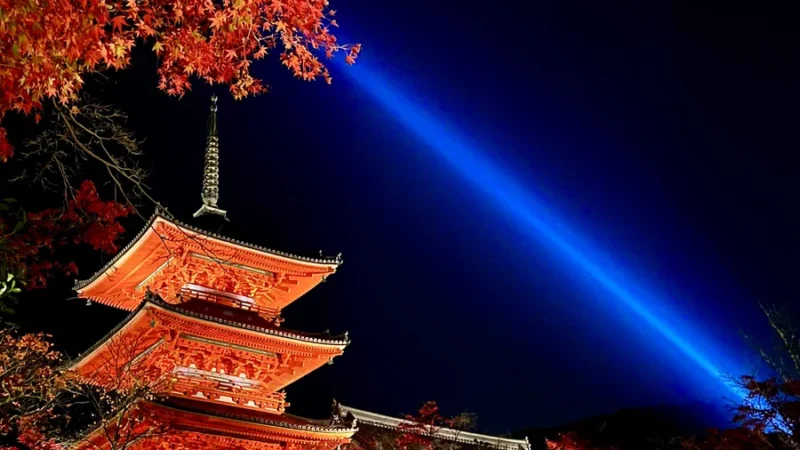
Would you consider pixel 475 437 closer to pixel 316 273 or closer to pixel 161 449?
pixel 316 273

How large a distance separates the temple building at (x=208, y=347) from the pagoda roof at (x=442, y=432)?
474cm

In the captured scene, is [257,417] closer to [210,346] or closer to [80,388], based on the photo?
[210,346]

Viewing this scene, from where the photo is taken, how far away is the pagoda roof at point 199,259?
16.7m

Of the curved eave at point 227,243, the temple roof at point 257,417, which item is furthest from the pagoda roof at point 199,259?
the temple roof at point 257,417

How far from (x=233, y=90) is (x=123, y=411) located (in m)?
9.47

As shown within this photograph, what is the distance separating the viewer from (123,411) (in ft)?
45.7

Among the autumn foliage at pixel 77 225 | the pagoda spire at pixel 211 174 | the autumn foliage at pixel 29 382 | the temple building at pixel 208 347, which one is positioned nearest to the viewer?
the autumn foliage at pixel 77 225

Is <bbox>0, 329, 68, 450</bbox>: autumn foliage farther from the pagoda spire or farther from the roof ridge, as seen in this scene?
the pagoda spire

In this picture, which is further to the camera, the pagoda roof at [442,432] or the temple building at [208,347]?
the pagoda roof at [442,432]

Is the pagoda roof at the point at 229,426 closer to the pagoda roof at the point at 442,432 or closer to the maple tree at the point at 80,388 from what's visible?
the maple tree at the point at 80,388

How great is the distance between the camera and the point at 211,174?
19.8 meters

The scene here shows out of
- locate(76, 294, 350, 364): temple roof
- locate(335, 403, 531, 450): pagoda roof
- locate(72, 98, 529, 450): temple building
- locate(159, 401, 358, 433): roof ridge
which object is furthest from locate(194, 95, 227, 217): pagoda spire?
locate(335, 403, 531, 450): pagoda roof

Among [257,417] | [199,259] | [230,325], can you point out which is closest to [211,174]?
[199,259]

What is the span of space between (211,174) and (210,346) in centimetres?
557
